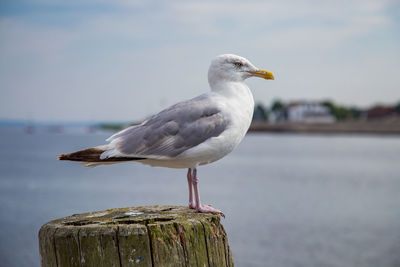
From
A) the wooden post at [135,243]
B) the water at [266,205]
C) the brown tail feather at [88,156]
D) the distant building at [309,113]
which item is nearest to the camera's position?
the wooden post at [135,243]

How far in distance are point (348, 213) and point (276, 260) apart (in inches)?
415

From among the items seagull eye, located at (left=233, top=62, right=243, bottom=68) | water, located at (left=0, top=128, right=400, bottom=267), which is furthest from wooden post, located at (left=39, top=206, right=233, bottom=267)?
water, located at (left=0, top=128, right=400, bottom=267)

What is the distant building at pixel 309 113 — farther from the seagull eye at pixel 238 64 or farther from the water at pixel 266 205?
the seagull eye at pixel 238 64

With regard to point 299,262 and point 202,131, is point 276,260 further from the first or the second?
point 202,131

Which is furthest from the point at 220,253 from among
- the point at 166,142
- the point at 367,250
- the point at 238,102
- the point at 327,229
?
the point at 327,229

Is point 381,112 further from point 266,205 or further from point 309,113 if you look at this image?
point 266,205

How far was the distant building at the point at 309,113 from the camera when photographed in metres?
138

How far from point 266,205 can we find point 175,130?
27492mm

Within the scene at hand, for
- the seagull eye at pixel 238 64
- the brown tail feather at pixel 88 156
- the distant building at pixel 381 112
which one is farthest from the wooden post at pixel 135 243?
the distant building at pixel 381 112

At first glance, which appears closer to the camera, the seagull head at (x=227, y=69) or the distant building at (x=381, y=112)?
the seagull head at (x=227, y=69)

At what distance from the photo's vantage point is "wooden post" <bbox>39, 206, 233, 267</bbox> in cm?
344

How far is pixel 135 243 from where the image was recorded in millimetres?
3451

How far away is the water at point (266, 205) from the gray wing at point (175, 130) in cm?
1482

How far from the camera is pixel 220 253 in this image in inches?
151
